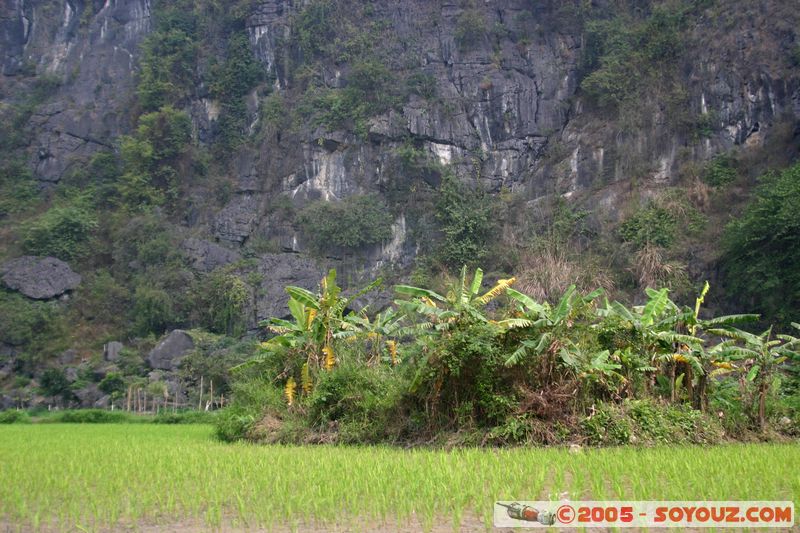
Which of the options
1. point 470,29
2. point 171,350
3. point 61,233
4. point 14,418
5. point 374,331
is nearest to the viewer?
point 374,331

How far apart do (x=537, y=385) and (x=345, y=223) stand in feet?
76.8

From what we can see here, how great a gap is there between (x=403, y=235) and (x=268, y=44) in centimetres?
1382

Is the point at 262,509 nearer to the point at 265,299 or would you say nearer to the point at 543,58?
the point at 265,299

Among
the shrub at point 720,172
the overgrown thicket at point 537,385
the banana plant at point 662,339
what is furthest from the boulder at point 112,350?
the shrub at point 720,172

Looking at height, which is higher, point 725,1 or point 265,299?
point 725,1

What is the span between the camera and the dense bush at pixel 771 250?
21812 mm

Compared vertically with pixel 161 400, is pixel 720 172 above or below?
above

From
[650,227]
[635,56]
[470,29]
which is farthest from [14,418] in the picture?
[635,56]

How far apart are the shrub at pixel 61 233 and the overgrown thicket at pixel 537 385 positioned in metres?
25.2

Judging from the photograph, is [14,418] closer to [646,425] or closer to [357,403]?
[357,403]

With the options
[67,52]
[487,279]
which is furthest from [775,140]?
[67,52]

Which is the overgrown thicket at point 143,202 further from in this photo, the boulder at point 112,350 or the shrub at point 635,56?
the shrub at point 635,56

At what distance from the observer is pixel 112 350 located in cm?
2977

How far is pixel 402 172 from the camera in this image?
1369 inches
